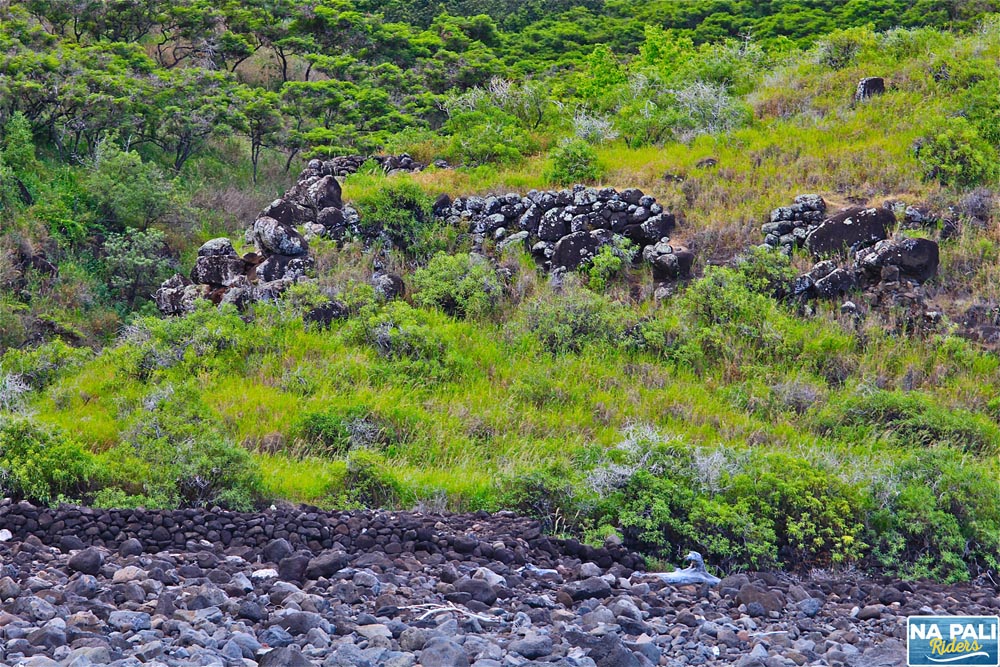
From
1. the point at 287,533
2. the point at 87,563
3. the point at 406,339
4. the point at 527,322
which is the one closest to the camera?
the point at 87,563

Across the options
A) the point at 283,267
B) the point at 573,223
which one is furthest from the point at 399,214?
the point at 573,223

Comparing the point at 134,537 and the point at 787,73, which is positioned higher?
the point at 787,73

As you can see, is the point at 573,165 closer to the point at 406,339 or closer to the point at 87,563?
the point at 406,339

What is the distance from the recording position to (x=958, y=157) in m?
13.6

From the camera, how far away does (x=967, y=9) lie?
24.3 metres

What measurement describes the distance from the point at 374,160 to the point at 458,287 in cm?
492

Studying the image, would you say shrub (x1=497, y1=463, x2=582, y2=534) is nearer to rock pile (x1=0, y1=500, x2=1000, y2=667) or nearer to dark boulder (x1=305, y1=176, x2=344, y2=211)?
rock pile (x1=0, y1=500, x2=1000, y2=667)

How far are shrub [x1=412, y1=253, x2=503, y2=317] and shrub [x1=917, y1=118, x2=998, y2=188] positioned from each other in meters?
6.30

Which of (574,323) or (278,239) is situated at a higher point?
(278,239)

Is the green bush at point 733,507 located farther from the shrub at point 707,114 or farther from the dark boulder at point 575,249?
the shrub at point 707,114

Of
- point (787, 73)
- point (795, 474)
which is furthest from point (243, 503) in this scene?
point (787, 73)

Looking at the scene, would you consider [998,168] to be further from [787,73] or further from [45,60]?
[45,60]

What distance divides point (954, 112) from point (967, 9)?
11.6 meters

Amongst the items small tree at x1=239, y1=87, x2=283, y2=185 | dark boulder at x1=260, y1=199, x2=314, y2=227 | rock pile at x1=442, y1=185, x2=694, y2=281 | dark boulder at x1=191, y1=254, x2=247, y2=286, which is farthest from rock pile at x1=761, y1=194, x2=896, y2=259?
small tree at x1=239, y1=87, x2=283, y2=185
